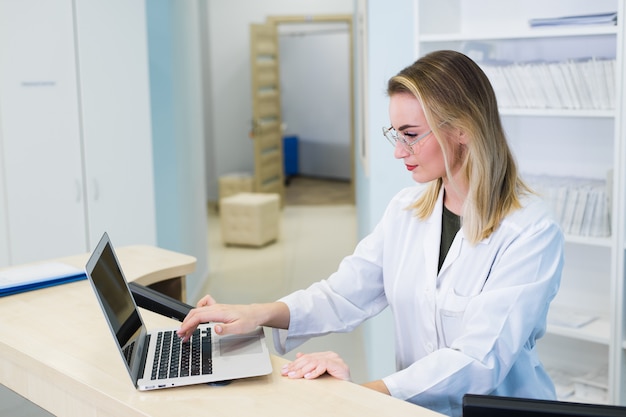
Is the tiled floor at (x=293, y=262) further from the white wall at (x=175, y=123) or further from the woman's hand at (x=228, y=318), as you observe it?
the woman's hand at (x=228, y=318)

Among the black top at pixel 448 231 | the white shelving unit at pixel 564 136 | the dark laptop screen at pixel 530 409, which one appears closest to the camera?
the dark laptop screen at pixel 530 409

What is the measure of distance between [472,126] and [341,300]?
634 mm

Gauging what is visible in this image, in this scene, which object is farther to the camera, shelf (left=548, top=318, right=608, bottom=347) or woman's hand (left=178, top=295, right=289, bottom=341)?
shelf (left=548, top=318, right=608, bottom=347)

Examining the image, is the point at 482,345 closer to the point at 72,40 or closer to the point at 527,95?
the point at 527,95

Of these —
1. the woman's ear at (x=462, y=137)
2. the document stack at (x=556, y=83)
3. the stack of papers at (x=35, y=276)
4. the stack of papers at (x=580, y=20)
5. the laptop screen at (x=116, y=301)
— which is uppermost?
the stack of papers at (x=580, y=20)

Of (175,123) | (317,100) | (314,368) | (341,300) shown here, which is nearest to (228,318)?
(314,368)

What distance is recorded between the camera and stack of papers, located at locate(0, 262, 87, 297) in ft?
8.18

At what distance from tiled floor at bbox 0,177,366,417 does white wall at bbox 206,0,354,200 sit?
95cm

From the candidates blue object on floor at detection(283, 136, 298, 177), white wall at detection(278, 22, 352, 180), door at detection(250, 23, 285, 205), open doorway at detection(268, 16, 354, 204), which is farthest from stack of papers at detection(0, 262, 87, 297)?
blue object on floor at detection(283, 136, 298, 177)

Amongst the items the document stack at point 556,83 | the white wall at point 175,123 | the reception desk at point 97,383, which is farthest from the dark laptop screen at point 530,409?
the white wall at point 175,123

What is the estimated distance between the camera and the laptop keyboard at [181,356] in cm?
179

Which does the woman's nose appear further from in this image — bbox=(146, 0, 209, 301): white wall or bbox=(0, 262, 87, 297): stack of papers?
bbox=(146, 0, 209, 301): white wall

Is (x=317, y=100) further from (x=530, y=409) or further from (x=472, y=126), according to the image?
(x=530, y=409)

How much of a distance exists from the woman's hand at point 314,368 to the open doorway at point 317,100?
9.92 meters
